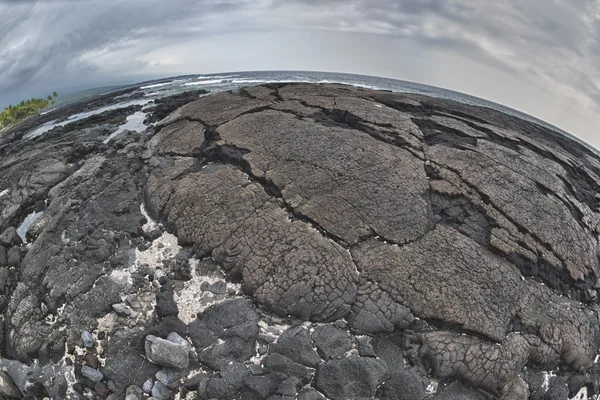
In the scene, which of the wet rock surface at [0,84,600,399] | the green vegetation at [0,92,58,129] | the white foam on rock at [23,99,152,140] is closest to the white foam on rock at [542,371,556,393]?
the wet rock surface at [0,84,600,399]

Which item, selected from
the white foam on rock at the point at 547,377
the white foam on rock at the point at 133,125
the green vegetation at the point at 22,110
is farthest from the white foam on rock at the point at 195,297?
the green vegetation at the point at 22,110

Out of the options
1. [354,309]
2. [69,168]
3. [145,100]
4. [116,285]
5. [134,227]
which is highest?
[145,100]

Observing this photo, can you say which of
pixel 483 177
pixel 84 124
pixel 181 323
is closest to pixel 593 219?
pixel 483 177

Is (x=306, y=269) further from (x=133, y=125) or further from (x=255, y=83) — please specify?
(x=255, y=83)

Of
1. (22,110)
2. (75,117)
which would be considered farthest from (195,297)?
(22,110)

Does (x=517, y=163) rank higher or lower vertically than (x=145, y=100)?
lower

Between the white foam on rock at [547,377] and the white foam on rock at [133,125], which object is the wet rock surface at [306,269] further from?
the white foam on rock at [133,125]

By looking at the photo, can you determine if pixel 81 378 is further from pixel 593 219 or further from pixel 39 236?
pixel 593 219
